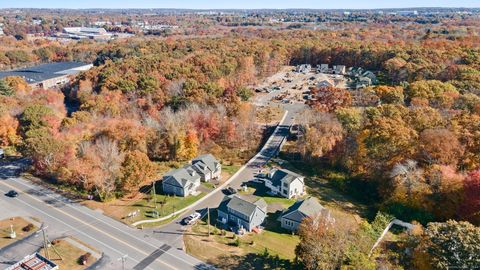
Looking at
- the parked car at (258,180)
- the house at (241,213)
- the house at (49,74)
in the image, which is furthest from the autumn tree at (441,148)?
the house at (49,74)

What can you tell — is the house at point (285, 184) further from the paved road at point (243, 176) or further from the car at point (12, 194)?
the car at point (12, 194)

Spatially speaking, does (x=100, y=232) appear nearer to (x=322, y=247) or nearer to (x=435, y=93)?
(x=322, y=247)

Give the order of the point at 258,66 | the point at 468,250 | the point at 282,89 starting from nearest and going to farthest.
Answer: the point at 468,250
the point at 282,89
the point at 258,66

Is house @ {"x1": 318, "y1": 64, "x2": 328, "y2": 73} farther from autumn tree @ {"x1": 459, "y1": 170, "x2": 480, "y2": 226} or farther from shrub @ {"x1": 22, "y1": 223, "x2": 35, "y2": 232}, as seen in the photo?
shrub @ {"x1": 22, "y1": 223, "x2": 35, "y2": 232}

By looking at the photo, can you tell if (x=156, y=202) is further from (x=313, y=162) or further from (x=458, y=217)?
(x=458, y=217)

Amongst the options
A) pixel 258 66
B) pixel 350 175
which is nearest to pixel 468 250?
pixel 350 175

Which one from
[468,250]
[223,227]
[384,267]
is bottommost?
[223,227]

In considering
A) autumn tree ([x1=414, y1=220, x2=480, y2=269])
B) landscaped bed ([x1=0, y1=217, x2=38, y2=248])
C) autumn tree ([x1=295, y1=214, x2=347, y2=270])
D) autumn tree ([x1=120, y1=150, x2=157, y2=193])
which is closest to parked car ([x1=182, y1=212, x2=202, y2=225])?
autumn tree ([x1=120, y1=150, x2=157, y2=193])
